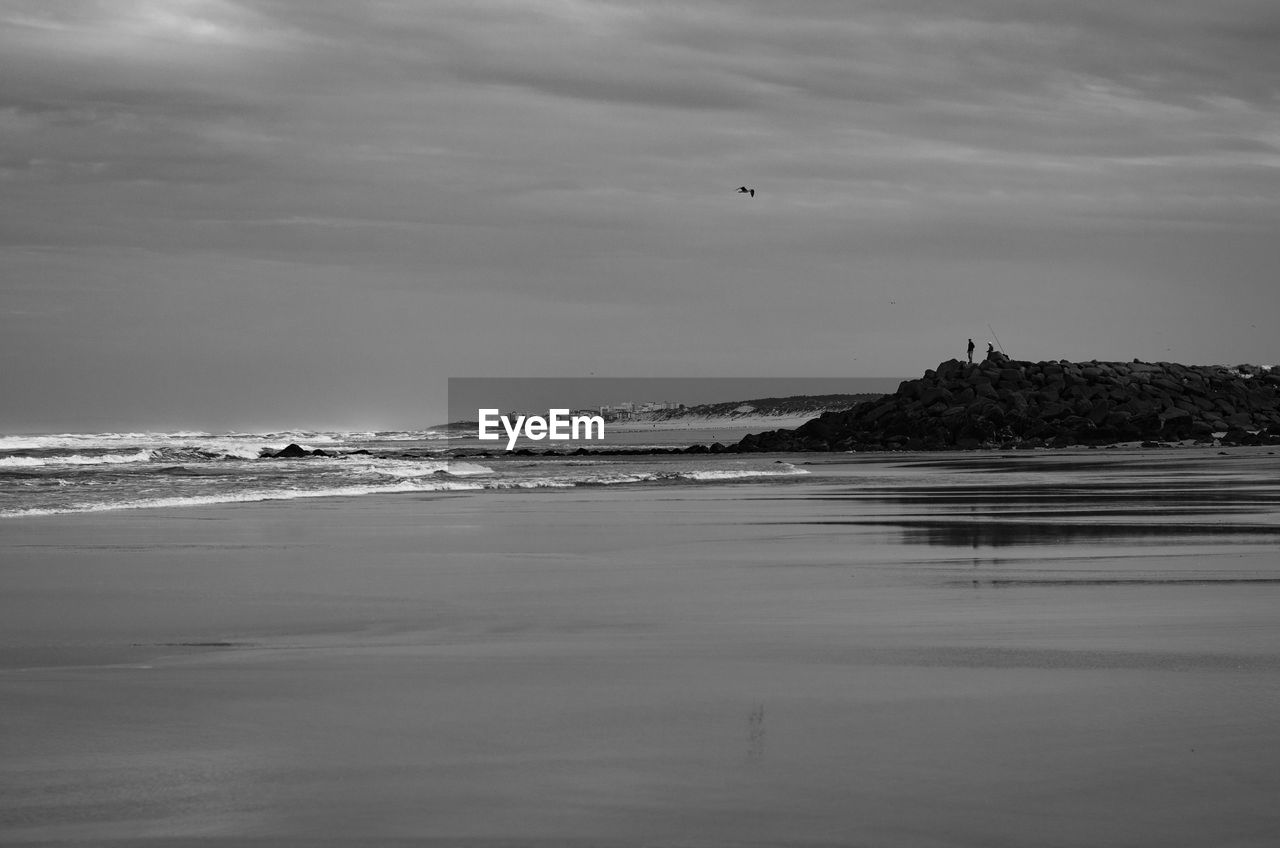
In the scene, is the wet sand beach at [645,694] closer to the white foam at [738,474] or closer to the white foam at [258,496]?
the white foam at [258,496]

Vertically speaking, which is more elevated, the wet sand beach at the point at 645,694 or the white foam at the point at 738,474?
the wet sand beach at the point at 645,694

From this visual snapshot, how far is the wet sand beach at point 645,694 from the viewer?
11.7 feet

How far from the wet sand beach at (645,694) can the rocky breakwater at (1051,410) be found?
3439 centimetres

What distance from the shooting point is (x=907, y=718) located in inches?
180

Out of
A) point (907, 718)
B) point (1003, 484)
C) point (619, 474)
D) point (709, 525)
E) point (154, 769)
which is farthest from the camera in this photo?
point (619, 474)

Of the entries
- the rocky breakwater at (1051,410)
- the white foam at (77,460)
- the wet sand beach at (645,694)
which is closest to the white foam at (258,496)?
the wet sand beach at (645,694)

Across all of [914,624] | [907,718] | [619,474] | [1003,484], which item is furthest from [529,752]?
[619,474]

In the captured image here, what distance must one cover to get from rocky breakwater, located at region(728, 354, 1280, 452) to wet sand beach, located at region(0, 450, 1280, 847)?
113 ft

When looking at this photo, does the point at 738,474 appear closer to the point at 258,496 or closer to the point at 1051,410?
the point at 258,496

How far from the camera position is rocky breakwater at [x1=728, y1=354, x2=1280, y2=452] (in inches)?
1730

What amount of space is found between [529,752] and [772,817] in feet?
3.21

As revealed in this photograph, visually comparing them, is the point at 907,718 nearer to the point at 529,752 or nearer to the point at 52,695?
the point at 529,752

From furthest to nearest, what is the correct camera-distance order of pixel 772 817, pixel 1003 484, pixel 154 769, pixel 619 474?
1. pixel 619 474
2. pixel 1003 484
3. pixel 154 769
4. pixel 772 817

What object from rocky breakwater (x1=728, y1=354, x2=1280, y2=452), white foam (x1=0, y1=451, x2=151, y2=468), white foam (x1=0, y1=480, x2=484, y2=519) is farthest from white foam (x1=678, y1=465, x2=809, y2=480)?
rocky breakwater (x1=728, y1=354, x2=1280, y2=452)
